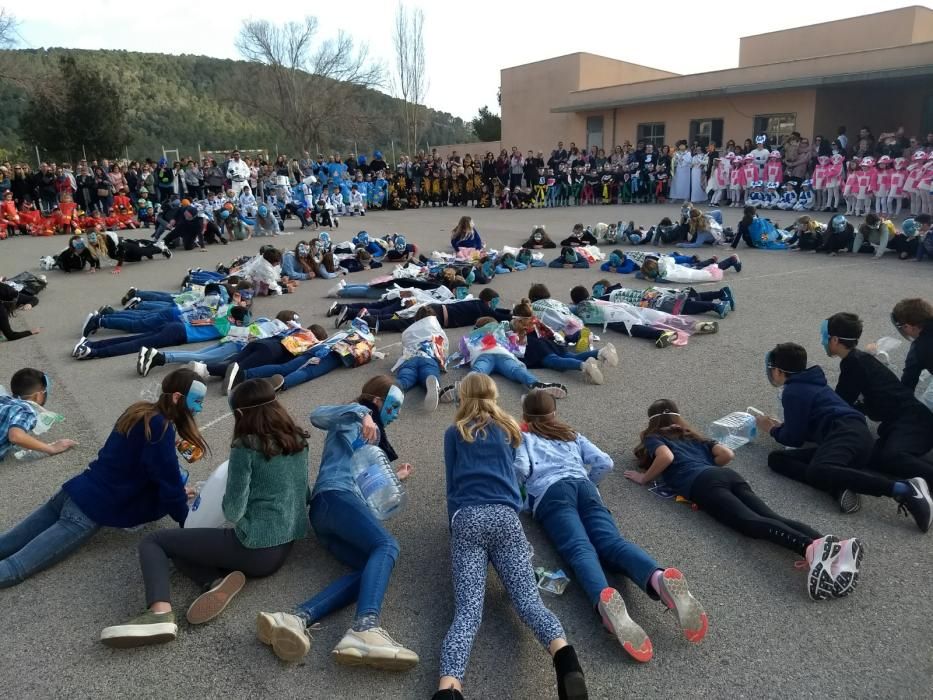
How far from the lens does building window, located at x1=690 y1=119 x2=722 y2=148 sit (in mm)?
25109

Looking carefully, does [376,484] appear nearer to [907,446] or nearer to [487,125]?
[907,446]

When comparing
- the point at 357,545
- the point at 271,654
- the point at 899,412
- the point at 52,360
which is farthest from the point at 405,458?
the point at 52,360

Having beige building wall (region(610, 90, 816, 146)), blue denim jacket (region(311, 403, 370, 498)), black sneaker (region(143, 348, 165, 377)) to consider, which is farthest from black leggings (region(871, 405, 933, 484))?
beige building wall (region(610, 90, 816, 146))

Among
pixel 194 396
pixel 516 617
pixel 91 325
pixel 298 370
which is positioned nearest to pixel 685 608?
pixel 516 617

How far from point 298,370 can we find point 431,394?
157 cm

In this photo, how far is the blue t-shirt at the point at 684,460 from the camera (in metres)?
4.07

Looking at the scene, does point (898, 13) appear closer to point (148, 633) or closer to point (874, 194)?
point (874, 194)

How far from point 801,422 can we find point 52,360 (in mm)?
7631

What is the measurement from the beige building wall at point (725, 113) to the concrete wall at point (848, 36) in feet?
12.8

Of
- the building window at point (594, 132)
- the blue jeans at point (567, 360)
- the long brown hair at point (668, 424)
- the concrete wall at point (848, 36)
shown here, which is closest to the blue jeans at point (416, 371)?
the blue jeans at point (567, 360)

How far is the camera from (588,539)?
138 inches

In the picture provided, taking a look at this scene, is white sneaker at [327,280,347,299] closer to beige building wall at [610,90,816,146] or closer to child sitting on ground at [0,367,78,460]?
child sitting on ground at [0,367,78,460]

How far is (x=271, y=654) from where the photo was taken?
3.03m

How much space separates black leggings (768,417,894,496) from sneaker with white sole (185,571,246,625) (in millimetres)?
3340
